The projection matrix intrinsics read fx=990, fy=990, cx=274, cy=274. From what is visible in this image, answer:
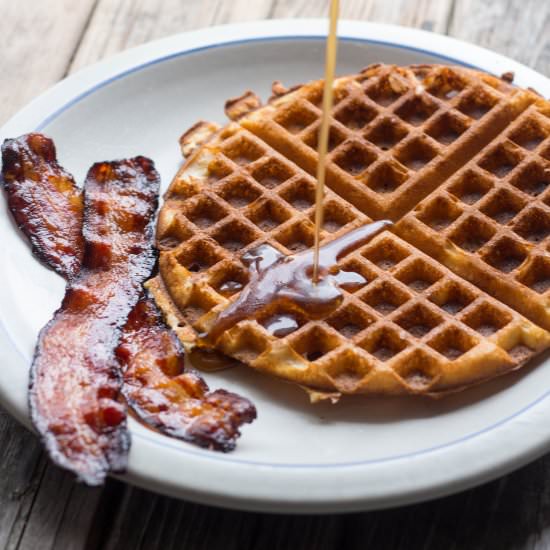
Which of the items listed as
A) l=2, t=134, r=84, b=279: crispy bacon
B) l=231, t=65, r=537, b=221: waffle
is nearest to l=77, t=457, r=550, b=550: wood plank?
l=2, t=134, r=84, b=279: crispy bacon

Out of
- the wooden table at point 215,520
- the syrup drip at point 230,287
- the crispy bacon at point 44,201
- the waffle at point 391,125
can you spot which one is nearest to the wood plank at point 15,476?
the wooden table at point 215,520

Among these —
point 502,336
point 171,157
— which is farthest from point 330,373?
point 171,157

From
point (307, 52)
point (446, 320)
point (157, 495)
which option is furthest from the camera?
point (307, 52)

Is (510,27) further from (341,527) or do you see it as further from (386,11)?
(341,527)

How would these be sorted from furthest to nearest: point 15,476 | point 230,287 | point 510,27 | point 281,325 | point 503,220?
1. point 510,27
2. point 503,220
3. point 230,287
4. point 281,325
5. point 15,476

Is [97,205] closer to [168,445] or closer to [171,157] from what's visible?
[171,157]

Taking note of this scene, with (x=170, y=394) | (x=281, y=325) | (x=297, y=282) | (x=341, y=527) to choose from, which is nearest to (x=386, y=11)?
(x=297, y=282)

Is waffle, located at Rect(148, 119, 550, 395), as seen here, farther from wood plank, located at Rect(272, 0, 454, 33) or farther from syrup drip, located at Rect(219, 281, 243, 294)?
wood plank, located at Rect(272, 0, 454, 33)
